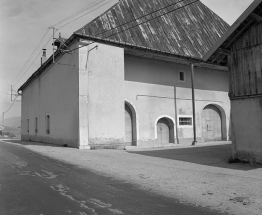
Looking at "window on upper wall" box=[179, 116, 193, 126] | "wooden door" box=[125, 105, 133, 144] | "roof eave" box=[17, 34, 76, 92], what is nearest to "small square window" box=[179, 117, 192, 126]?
"window on upper wall" box=[179, 116, 193, 126]

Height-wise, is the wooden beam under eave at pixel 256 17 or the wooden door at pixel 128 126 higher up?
the wooden beam under eave at pixel 256 17

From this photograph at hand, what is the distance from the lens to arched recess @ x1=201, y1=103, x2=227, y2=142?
77.7 feet

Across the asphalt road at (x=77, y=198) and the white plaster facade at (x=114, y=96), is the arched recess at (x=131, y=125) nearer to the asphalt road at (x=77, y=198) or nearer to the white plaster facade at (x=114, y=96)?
the white plaster facade at (x=114, y=96)

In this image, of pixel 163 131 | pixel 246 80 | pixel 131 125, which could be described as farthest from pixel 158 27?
pixel 246 80

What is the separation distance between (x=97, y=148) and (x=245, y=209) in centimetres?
1231

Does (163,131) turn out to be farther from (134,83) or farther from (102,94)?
(102,94)

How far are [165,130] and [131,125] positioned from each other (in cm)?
328

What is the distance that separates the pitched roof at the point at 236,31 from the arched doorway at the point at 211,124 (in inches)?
476

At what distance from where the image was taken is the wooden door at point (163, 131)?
21.0 meters

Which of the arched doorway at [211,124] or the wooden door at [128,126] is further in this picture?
the arched doorway at [211,124]

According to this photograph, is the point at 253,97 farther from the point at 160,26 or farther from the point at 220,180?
the point at 160,26

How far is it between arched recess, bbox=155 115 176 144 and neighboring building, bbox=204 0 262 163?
10.3 meters

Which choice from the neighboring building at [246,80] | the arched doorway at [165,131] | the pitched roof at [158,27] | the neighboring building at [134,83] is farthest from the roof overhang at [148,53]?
the neighboring building at [246,80]

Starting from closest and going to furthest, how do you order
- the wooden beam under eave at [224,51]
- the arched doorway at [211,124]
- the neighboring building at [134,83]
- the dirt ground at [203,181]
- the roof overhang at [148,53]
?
the dirt ground at [203,181], the wooden beam under eave at [224,51], the neighboring building at [134,83], the roof overhang at [148,53], the arched doorway at [211,124]
